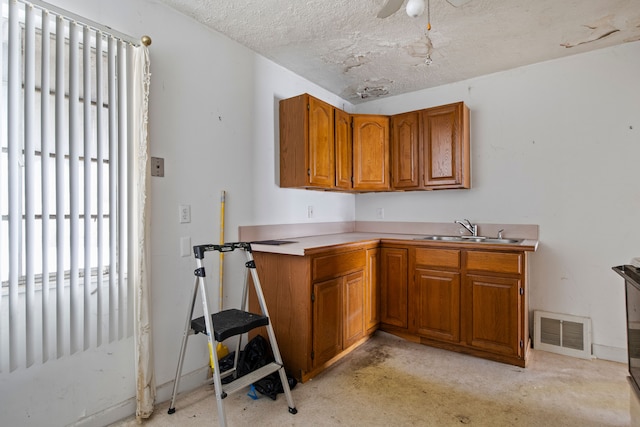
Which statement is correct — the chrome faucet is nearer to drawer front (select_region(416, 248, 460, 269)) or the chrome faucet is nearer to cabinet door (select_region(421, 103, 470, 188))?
cabinet door (select_region(421, 103, 470, 188))

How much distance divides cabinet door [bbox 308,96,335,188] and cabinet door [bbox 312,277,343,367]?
927 millimetres

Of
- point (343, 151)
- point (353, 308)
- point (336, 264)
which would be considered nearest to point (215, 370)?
point (336, 264)

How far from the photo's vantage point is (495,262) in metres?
2.54

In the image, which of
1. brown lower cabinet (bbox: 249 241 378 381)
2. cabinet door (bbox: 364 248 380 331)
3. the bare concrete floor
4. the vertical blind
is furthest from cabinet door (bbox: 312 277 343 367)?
the vertical blind

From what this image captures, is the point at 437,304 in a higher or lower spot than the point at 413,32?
lower

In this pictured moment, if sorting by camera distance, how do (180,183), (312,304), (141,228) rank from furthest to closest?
(312,304)
(180,183)
(141,228)

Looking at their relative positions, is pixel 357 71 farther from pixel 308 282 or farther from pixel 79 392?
pixel 79 392

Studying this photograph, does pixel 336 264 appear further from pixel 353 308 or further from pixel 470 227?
pixel 470 227

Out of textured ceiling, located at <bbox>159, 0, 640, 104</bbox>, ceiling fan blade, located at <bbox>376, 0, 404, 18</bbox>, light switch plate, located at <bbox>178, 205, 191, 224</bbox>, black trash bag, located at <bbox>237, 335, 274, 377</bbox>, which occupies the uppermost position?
textured ceiling, located at <bbox>159, 0, 640, 104</bbox>

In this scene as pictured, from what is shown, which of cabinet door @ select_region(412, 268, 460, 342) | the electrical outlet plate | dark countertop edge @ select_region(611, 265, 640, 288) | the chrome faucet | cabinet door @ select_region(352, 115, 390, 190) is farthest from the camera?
cabinet door @ select_region(352, 115, 390, 190)

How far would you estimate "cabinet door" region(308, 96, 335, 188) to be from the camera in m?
2.85

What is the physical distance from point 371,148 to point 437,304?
5.34 feet

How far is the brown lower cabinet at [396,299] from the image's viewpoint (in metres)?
2.33

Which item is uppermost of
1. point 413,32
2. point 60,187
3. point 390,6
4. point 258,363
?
point 413,32
